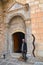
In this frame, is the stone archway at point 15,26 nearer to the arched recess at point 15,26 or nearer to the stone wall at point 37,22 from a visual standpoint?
the arched recess at point 15,26

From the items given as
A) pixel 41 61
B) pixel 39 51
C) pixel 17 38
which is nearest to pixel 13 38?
pixel 17 38

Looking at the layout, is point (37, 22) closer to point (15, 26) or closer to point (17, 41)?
point (15, 26)

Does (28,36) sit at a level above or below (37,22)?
below

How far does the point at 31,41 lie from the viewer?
10133 millimetres

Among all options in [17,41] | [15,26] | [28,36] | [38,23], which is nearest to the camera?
[38,23]

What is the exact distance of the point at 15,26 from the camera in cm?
1179

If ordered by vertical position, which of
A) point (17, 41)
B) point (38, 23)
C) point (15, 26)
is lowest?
point (17, 41)

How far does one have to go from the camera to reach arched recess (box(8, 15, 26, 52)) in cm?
1136

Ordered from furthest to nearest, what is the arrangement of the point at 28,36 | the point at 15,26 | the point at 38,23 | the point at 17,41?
1. the point at 17,41
2. the point at 15,26
3. the point at 28,36
4. the point at 38,23

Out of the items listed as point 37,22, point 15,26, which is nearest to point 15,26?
point 15,26

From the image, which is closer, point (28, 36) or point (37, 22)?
point (37, 22)

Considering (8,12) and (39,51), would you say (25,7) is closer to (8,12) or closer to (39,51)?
(8,12)

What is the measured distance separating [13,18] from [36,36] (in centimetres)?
278

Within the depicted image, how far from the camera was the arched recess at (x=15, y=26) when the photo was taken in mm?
11359
